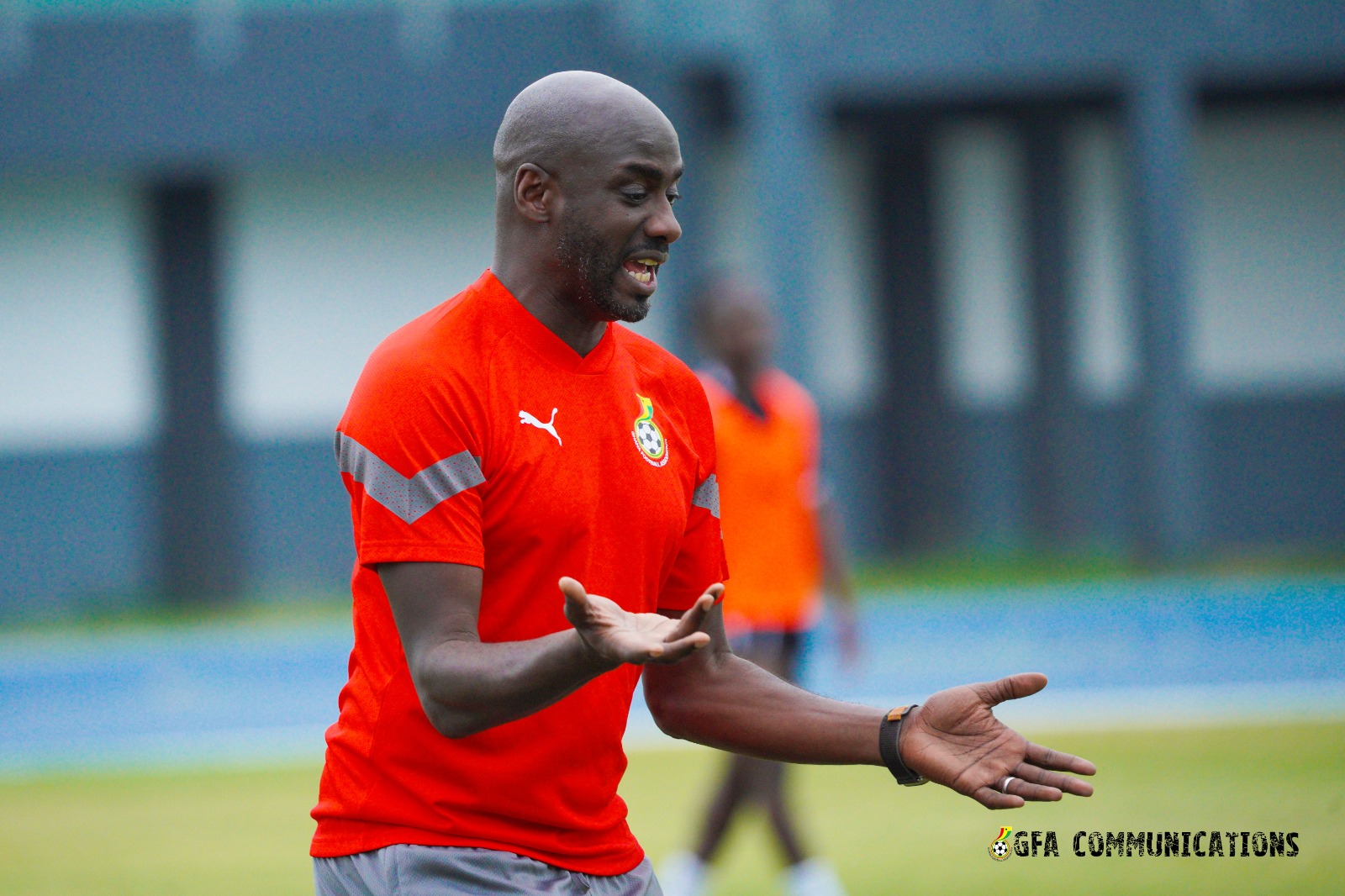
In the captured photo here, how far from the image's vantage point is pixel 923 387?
20734 mm

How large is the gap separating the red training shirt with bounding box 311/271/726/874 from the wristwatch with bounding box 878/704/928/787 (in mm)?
502

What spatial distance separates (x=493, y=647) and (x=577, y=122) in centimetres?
96

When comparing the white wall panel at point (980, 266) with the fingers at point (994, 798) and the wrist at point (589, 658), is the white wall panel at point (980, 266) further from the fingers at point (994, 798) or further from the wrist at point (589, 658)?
the wrist at point (589, 658)

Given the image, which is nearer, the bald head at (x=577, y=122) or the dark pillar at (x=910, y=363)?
the bald head at (x=577, y=122)

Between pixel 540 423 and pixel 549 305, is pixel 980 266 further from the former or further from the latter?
pixel 540 423

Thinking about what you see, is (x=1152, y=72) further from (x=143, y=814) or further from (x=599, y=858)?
(x=599, y=858)

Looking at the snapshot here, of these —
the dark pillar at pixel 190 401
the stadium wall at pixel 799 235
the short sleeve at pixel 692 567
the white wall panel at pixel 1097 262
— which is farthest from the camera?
the white wall panel at pixel 1097 262

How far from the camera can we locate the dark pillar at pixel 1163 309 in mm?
17484

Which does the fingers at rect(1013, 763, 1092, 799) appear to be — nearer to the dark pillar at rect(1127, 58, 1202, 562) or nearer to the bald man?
the bald man

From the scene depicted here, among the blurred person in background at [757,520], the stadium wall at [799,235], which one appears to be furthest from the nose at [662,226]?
the stadium wall at [799,235]

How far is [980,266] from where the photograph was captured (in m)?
20.8

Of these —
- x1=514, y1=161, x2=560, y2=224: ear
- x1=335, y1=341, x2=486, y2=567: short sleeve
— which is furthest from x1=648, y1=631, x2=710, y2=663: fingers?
x1=514, y1=161, x2=560, y2=224: ear

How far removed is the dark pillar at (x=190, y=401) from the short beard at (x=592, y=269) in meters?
17.1

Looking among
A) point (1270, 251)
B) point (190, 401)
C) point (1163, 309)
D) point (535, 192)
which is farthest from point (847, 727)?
point (1270, 251)
